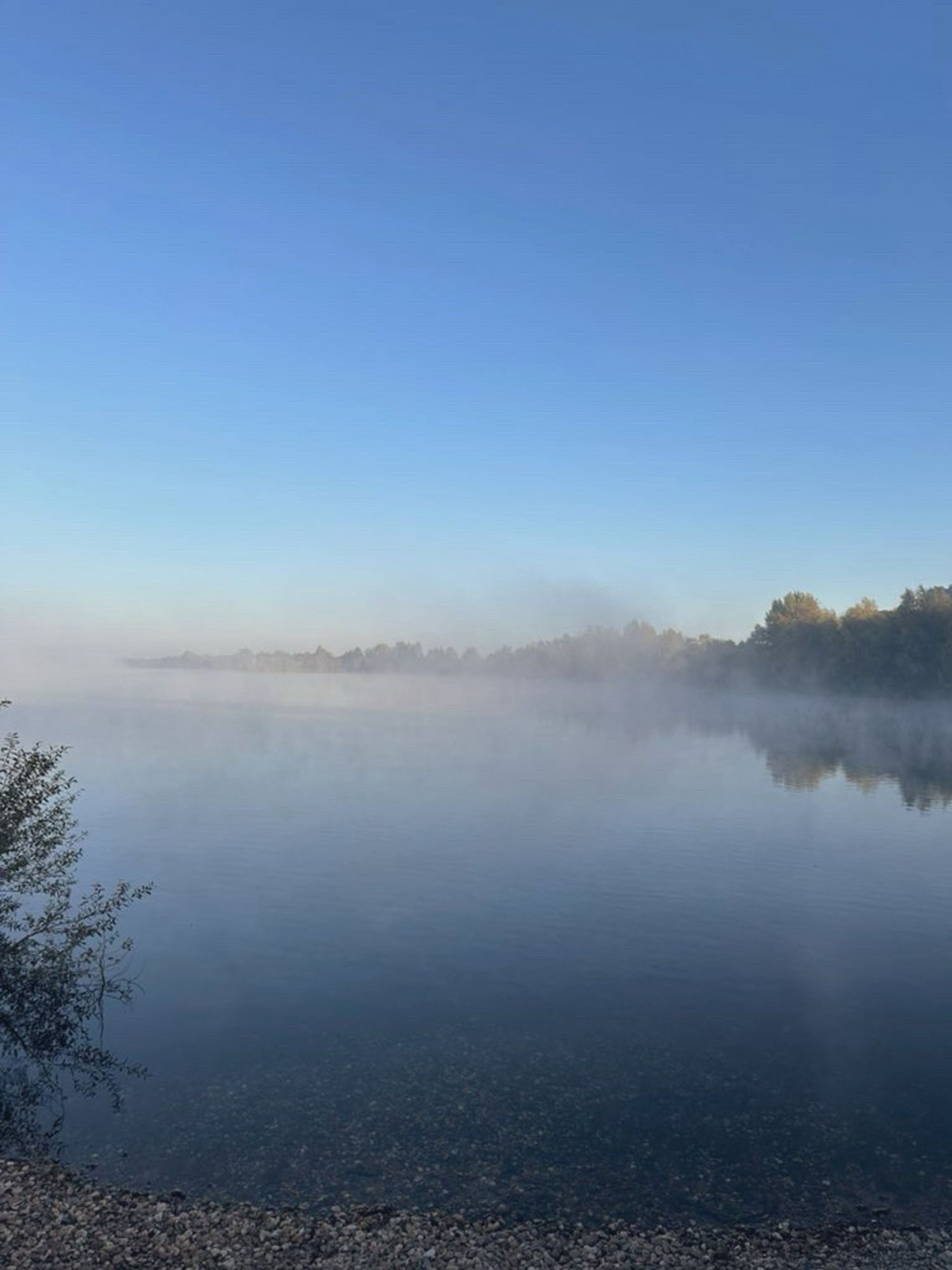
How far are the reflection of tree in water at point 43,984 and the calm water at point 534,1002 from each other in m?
0.69

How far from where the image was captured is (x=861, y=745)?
86312mm

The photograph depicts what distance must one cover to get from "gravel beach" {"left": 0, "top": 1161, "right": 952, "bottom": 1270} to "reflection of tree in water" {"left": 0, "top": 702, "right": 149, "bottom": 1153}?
3.76m

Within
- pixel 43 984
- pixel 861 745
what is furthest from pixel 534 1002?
pixel 861 745

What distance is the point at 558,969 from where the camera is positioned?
21891mm

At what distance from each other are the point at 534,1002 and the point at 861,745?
249 feet

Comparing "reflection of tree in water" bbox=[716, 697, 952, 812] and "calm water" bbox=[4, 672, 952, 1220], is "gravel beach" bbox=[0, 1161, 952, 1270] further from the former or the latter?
"reflection of tree in water" bbox=[716, 697, 952, 812]

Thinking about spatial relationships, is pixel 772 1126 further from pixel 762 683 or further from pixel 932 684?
pixel 762 683

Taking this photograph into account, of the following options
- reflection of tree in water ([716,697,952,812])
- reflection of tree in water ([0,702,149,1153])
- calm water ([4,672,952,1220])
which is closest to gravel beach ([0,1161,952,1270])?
calm water ([4,672,952,1220])

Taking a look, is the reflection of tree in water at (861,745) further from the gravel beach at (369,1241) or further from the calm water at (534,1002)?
the gravel beach at (369,1241)

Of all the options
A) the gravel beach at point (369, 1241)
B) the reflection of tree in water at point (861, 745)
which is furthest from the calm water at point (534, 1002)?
the reflection of tree in water at point (861, 745)

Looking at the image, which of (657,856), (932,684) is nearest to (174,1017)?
(657,856)

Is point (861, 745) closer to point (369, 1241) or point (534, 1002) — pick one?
point (534, 1002)

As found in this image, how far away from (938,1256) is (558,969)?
11.4m

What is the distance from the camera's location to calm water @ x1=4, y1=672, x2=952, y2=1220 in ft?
43.7
